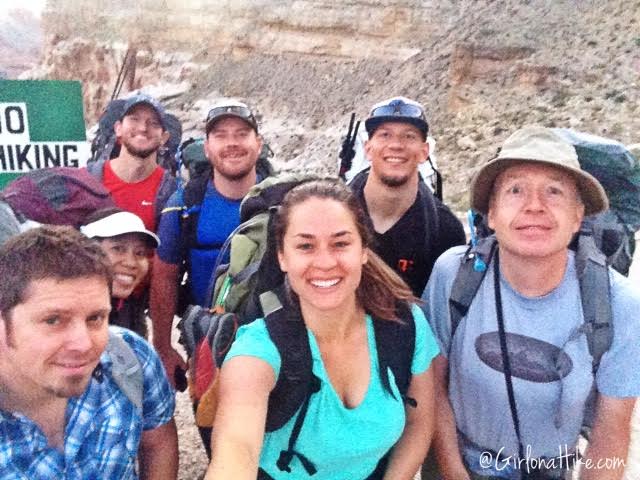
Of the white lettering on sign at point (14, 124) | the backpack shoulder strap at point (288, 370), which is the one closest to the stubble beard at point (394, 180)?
the backpack shoulder strap at point (288, 370)

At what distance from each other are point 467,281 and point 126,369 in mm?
1223

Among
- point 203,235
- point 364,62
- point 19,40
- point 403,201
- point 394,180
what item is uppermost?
point 19,40

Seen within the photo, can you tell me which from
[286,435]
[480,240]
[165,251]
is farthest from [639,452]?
[165,251]

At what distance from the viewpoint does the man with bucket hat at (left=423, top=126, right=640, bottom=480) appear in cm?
194

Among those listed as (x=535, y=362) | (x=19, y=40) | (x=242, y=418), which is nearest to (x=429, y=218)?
(x=535, y=362)

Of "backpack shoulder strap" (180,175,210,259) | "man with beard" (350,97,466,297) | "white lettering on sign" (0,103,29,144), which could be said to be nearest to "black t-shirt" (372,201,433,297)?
"man with beard" (350,97,466,297)

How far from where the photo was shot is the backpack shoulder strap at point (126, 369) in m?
1.83

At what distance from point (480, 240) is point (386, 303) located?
51 cm

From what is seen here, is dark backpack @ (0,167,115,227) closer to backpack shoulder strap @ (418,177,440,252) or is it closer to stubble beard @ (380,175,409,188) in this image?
stubble beard @ (380,175,409,188)

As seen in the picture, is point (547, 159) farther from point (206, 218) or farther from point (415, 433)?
point (206, 218)

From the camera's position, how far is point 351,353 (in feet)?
6.32

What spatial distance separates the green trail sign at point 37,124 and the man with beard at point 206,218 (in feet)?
2.43

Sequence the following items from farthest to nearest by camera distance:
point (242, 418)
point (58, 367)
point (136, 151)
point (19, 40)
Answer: point (19, 40), point (136, 151), point (242, 418), point (58, 367)

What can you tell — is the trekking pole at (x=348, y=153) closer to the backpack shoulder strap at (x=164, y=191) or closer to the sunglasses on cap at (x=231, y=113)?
the sunglasses on cap at (x=231, y=113)
